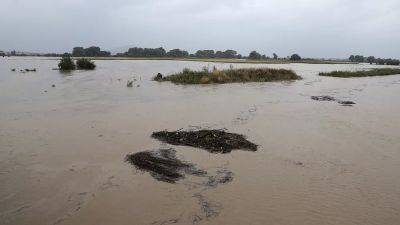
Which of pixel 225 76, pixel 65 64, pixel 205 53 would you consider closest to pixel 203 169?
pixel 225 76

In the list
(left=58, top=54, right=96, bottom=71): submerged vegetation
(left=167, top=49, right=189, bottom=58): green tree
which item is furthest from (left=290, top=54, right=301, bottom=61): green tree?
(left=58, top=54, right=96, bottom=71): submerged vegetation

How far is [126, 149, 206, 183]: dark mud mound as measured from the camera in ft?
27.7

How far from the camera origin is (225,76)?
32344mm

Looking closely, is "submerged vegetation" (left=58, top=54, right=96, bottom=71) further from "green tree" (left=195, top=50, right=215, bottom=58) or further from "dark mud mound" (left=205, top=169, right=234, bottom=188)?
"green tree" (left=195, top=50, right=215, bottom=58)

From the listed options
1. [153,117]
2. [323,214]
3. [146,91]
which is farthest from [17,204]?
[146,91]

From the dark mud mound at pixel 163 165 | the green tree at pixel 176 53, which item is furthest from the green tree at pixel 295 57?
the dark mud mound at pixel 163 165

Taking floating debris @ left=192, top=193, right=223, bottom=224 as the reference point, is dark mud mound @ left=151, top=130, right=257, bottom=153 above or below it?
above

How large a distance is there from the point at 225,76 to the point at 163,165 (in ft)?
78.3

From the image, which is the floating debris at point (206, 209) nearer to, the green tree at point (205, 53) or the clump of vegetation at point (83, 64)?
the clump of vegetation at point (83, 64)

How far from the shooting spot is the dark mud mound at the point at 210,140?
34.5ft

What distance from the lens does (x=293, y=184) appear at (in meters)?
8.23

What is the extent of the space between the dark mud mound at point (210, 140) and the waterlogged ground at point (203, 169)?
0.35m

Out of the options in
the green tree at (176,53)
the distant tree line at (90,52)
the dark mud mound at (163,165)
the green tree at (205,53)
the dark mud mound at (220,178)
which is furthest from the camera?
the green tree at (205,53)

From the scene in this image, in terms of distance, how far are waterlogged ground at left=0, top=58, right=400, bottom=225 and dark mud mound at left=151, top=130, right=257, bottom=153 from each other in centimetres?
35
